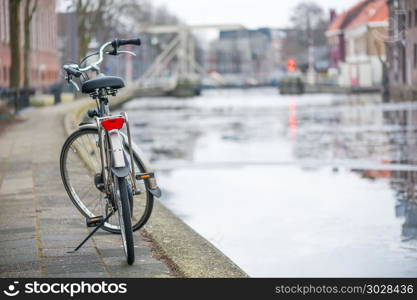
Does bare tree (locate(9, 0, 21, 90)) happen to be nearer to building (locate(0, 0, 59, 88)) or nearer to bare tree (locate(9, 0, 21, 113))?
bare tree (locate(9, 0, 21, 113))

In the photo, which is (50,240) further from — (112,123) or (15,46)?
(15,46)

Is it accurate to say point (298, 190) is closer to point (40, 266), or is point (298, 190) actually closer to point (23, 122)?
point (40, 266)

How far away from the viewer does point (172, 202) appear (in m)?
10.8

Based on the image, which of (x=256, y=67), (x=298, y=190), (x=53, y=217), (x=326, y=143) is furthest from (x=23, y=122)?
(x=256, y=67)

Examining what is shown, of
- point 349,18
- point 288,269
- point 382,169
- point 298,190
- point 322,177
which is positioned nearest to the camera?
point 288,269

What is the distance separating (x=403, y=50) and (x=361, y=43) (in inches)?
1202

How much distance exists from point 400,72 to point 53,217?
57.4 m

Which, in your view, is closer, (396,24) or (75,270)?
(75,270)

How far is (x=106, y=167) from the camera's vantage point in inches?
248

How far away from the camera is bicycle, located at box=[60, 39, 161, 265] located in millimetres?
5977

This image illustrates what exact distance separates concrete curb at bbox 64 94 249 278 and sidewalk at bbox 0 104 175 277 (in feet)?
0.30

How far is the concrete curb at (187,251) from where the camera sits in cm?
575

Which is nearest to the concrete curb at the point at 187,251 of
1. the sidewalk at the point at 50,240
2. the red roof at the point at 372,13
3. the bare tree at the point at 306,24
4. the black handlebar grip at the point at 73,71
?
the sidewalk at the point at 50,240

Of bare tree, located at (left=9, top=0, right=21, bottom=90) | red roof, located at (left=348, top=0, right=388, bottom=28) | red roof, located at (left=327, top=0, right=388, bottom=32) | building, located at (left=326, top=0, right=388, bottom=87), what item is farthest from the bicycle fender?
red roof, located at (left=327, top=0, right=388, bottom=32)
